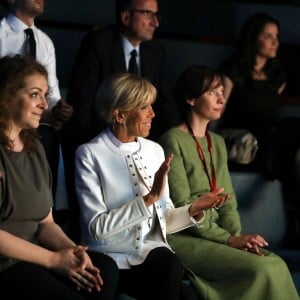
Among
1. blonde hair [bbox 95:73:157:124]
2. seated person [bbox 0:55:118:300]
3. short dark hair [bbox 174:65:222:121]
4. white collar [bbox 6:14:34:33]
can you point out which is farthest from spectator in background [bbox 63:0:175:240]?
seated person [bbox 0:55:118:300]

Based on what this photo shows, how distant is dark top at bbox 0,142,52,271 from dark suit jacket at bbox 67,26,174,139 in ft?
3.44

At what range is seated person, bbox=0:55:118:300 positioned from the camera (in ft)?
10.0

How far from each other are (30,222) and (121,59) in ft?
5.20

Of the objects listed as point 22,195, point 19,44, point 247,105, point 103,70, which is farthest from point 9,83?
point 247,105

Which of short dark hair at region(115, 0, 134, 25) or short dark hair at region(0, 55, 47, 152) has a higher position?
short dark hair at region(0, 55, 47, 152)

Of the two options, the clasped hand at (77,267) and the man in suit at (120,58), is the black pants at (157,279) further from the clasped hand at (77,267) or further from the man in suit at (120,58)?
the man in suit at (120,58)

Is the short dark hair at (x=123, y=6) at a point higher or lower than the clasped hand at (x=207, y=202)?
higher

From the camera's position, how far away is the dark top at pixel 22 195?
10.4 ft

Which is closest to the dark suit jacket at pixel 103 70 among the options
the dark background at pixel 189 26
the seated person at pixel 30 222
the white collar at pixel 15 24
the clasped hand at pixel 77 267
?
the white collar at pixel 15 24

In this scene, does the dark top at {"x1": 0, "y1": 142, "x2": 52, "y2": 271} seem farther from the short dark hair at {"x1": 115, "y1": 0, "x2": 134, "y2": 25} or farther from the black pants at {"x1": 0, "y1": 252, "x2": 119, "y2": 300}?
the short dark hair at {"x1": 115, "y1": 0, "x2": 134, "y2": 25}

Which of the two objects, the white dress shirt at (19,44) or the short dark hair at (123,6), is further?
the short dark hair at (123,6)

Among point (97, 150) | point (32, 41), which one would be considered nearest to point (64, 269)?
point (97, 150)

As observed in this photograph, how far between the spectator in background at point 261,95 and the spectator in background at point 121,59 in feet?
1.54

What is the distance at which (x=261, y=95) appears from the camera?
5211 millimetres
